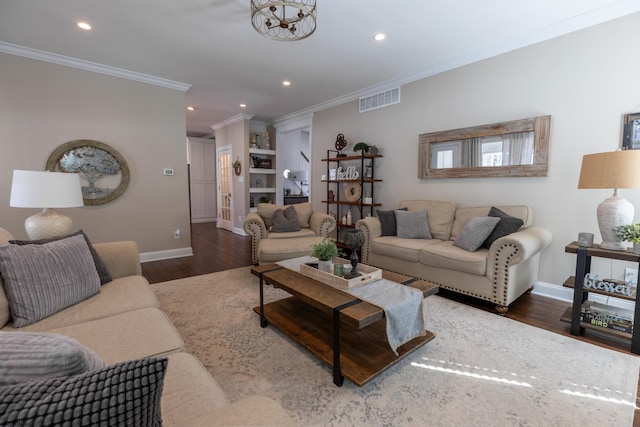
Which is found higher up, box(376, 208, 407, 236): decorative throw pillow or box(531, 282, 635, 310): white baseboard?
box(376, 208, 407, 236): decorative throw pillow

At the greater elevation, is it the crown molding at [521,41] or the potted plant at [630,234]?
the crown molding at [521,41]

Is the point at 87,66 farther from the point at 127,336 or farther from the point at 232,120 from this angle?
A: the point at 127,336

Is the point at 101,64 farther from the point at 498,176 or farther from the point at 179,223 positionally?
the point at 498,176

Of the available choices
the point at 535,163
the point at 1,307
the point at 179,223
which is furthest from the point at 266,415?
the point at 179,223

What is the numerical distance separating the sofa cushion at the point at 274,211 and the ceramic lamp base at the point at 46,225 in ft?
A: 7.41

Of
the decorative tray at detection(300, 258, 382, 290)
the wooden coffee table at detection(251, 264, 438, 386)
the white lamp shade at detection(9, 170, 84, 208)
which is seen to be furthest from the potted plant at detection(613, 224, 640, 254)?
the white lamp shade at detection(9, 170, 84, 208)

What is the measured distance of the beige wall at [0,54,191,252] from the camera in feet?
11.2

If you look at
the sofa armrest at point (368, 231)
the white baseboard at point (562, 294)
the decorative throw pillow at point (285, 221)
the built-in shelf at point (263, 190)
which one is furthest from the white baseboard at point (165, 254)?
the white baseboard at point (562, 294)

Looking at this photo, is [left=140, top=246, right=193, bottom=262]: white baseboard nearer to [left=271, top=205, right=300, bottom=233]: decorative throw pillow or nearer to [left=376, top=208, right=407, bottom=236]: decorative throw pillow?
[left=271, top=205, right=300, bottom=233]: decorative throw pillow

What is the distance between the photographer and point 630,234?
6.84 feet

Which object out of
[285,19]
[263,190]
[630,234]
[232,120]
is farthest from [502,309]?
[232,120]

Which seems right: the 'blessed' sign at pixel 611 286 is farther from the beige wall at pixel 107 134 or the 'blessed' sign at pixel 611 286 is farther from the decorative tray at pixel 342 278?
the beige wall at pixel 107 134

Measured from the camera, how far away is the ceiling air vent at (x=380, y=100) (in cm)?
429

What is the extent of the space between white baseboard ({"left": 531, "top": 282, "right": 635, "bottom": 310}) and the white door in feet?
19.9
